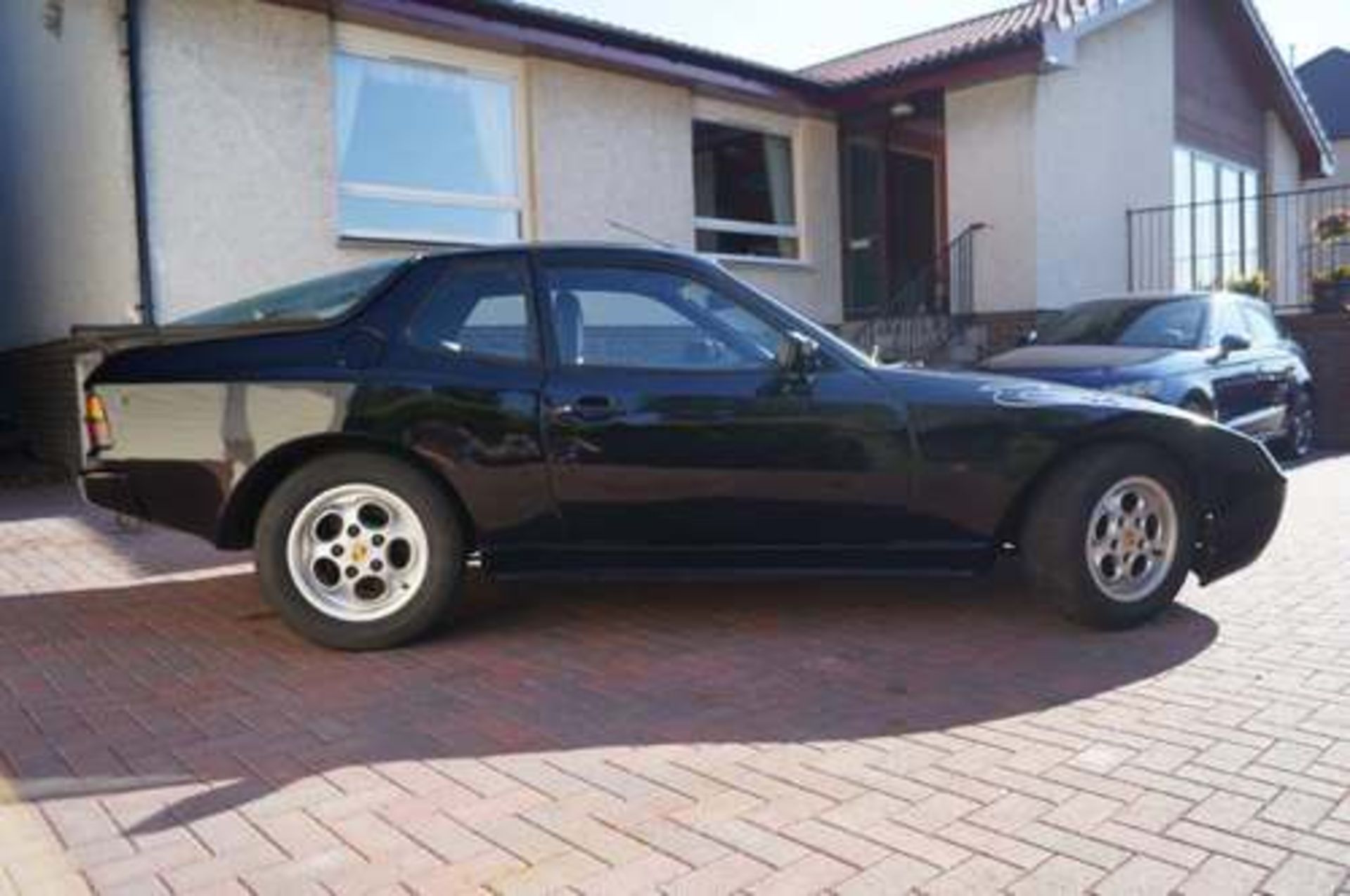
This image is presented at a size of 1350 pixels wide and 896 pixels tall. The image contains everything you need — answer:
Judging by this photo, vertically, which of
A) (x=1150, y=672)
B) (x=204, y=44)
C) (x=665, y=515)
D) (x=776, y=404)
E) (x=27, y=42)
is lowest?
(x=1150, y=672)

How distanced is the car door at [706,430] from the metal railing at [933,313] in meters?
8.46

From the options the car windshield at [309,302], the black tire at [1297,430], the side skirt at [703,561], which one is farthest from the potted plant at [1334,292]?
the car windshield at [309,302]

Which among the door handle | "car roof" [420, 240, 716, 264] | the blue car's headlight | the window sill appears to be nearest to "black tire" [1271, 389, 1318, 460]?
the blue car's headlight

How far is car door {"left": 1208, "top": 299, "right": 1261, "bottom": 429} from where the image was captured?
8.50 m

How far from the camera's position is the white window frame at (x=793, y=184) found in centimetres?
1216

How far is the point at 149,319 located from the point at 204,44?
211cm

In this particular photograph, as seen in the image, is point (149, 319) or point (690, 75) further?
point (690, 75)

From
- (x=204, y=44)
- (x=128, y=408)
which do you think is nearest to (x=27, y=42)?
(x=204, y=44)

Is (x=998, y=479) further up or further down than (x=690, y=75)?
further down

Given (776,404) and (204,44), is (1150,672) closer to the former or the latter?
(776,404)

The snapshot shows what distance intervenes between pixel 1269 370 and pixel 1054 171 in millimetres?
4404

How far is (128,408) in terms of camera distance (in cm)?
436

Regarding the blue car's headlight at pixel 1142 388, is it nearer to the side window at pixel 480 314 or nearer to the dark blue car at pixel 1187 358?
the dark blue car at pixel 1187 358

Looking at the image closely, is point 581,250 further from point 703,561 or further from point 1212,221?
point 1212,221
